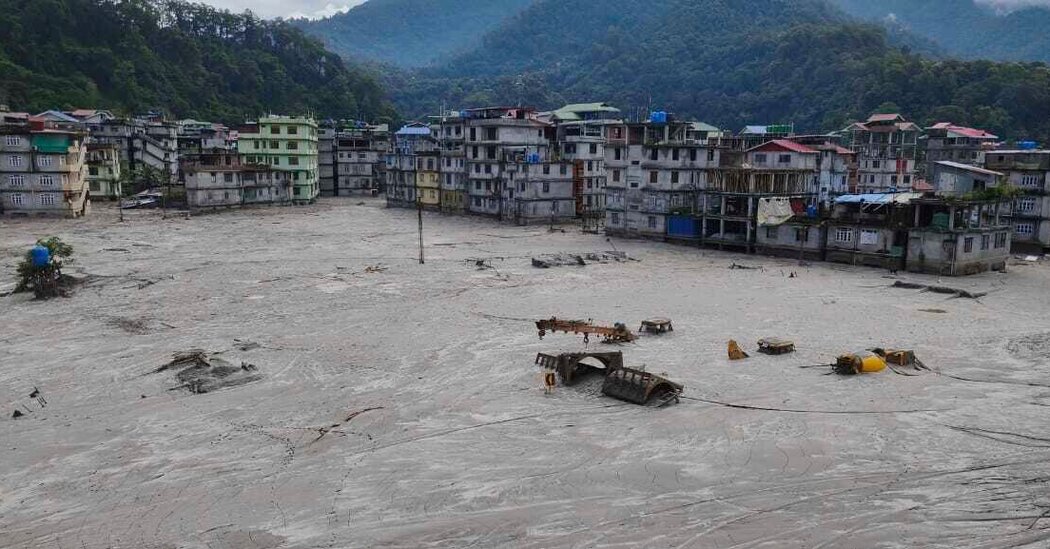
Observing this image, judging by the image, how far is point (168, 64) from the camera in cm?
12350

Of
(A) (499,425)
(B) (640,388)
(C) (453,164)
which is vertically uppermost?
(C) (453,164)

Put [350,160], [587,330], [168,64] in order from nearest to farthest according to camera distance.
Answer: [587,330], [350,160], [168,64]

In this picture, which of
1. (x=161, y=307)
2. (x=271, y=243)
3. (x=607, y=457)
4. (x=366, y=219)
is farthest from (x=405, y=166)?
(x=607, y=457)

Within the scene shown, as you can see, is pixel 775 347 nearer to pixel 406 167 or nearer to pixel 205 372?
pixel 205 372

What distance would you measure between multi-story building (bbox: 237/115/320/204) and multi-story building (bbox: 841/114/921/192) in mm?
60905

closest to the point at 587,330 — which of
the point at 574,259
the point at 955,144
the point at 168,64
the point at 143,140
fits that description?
the point at 574,259

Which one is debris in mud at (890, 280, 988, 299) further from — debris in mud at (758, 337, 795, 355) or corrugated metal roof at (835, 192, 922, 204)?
debris in mud at (758, 337, 795, 355)

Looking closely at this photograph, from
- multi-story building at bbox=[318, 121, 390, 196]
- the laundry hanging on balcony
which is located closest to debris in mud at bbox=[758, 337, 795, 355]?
the laundry hanging on balcony

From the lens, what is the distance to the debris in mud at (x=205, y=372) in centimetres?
2375

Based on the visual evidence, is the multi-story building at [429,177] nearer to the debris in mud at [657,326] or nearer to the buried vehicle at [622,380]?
the debris in mud at [657,326]

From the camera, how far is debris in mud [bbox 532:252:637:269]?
4869 cm

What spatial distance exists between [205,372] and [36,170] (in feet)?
182

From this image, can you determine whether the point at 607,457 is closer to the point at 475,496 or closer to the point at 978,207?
the point at 475,496

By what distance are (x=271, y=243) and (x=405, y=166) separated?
109 ft
